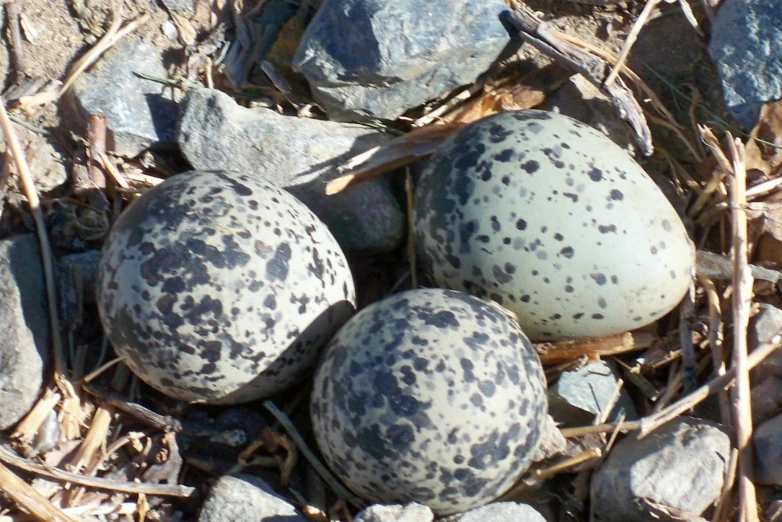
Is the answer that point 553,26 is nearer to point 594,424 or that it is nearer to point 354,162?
point 354,162

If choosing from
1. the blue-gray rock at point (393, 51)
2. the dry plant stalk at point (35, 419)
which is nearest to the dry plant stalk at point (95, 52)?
the blue-gray rock at point (393, 51)

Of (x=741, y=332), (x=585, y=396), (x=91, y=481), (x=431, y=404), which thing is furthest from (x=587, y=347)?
(x=91, y=481)

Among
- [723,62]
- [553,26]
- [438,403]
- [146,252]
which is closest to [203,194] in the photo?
[146,252]

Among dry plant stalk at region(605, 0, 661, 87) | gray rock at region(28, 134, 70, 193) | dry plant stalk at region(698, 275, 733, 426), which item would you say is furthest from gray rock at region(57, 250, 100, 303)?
dry plant stalk at region(698, 275, 733, 426)

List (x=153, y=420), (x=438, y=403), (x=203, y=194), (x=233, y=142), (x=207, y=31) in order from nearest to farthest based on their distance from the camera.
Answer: (x=438, y=403) < (x=203, y=194) < (x=153, y=420) < (x=233, y=142) < (x=207, y=31)

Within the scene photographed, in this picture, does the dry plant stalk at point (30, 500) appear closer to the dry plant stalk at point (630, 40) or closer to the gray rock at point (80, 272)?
the gray rock at point (80, 272)
